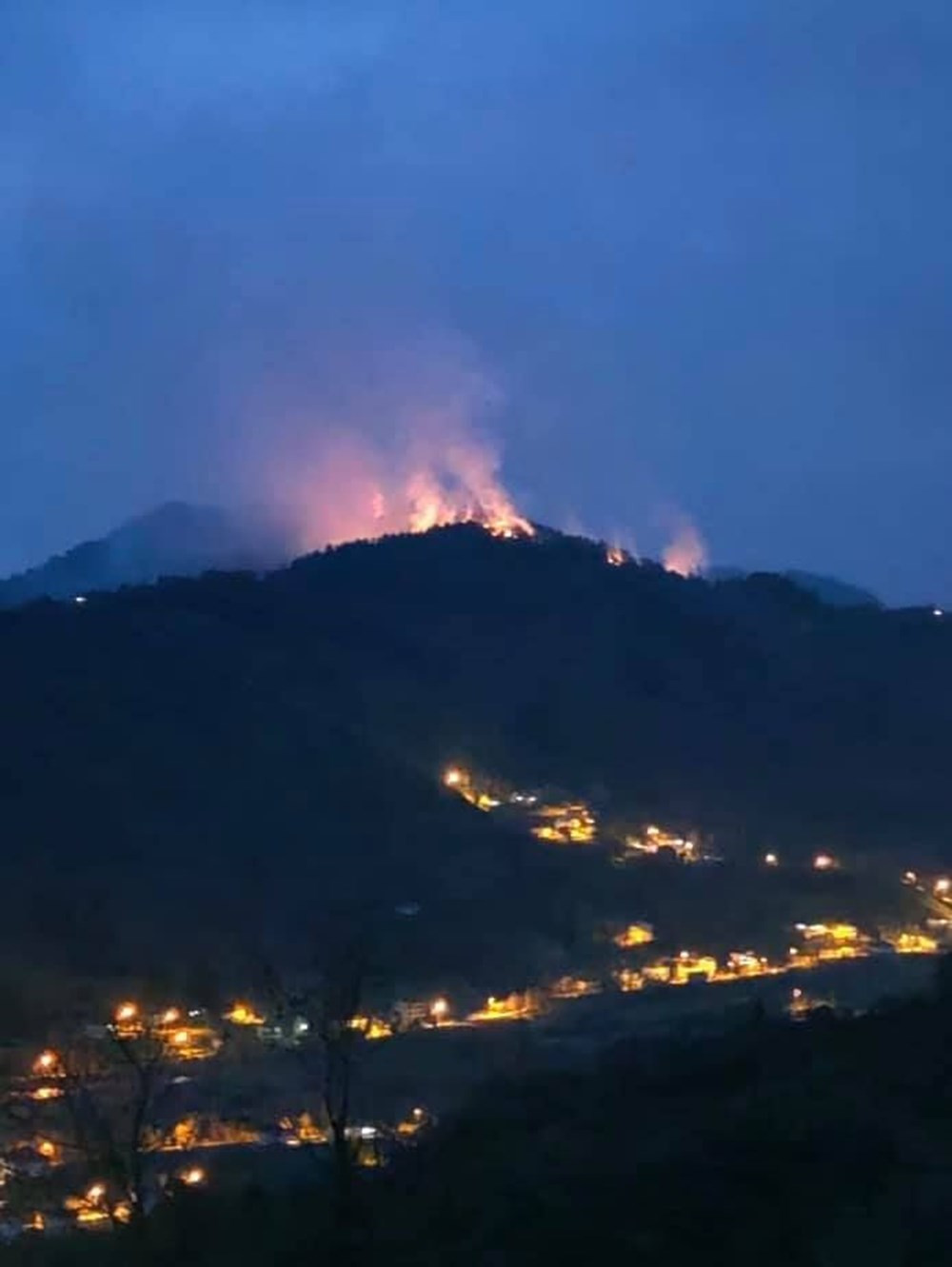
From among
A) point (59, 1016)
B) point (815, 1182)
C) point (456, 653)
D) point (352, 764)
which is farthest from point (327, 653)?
point (815, 1182)

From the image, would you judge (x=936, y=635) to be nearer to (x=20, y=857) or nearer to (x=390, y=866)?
(x=390, y=866)

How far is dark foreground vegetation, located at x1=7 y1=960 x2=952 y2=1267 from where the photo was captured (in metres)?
10.8

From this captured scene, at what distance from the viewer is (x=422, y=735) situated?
56469mm

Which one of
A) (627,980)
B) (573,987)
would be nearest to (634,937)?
Result: (627,980)

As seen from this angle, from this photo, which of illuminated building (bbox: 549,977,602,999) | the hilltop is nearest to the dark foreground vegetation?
illuminated building (bbox: 549,977,602,999)

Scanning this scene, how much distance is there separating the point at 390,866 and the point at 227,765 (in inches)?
318

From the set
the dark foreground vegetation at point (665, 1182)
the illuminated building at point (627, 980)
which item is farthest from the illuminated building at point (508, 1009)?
the dark foreground vegetation at point (665, 1182)

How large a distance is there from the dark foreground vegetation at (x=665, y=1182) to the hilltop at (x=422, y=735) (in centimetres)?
2112

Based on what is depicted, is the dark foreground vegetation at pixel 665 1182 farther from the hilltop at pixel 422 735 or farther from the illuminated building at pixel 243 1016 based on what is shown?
the hilltop at pixel 422 735

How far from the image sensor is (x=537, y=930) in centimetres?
4131

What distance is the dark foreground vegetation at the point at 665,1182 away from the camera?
426 inches

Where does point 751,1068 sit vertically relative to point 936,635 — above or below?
below

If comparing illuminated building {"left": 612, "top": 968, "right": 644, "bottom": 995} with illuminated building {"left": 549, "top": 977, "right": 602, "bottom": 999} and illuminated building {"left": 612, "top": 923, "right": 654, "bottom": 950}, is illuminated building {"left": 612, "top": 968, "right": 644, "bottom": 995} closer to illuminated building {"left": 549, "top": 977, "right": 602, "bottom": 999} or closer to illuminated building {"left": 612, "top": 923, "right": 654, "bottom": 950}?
illuminated building {"left": 549, "top": 977, "right": 602, "bottom": 999}

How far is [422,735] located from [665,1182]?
44.8 m
